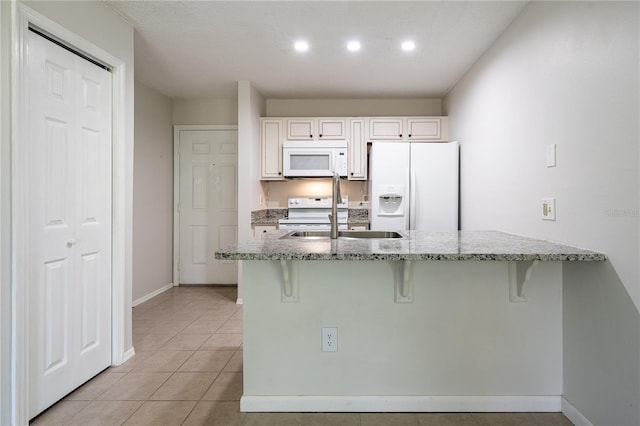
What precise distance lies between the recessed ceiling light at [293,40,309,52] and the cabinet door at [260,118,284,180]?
129cm

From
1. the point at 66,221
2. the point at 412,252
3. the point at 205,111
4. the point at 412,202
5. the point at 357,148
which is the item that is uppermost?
the point at 205,111

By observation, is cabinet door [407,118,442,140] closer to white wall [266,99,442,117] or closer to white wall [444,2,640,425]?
white wall [266,99,442,117]

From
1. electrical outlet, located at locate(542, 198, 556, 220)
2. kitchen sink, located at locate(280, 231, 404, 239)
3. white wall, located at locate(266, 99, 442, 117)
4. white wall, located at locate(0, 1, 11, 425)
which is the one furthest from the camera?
white wall, located at locate(266, 99, 442, 117)

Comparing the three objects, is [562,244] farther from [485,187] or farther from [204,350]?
[204,350]

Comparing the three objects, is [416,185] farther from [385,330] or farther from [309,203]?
[385,330]

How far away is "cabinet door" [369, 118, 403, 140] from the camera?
434cm

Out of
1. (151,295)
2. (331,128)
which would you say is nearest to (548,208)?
(331,128)

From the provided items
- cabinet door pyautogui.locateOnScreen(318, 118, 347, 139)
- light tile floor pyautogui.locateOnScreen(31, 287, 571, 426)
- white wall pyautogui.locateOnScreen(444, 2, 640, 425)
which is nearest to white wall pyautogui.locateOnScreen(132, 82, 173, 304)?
light tile floor pyautogui.locateOnScreen(31, 287, 571, 426)

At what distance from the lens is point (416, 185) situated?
3.87m

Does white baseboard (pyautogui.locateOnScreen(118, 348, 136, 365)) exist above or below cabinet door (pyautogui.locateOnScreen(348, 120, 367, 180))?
below

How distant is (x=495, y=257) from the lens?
1.54m

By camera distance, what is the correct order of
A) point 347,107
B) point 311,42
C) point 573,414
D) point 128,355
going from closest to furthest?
point 573,414
point 128,355
point 311,42
point 347,107

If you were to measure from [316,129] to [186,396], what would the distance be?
3.08 m

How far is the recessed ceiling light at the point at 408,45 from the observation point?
3.01 meters
